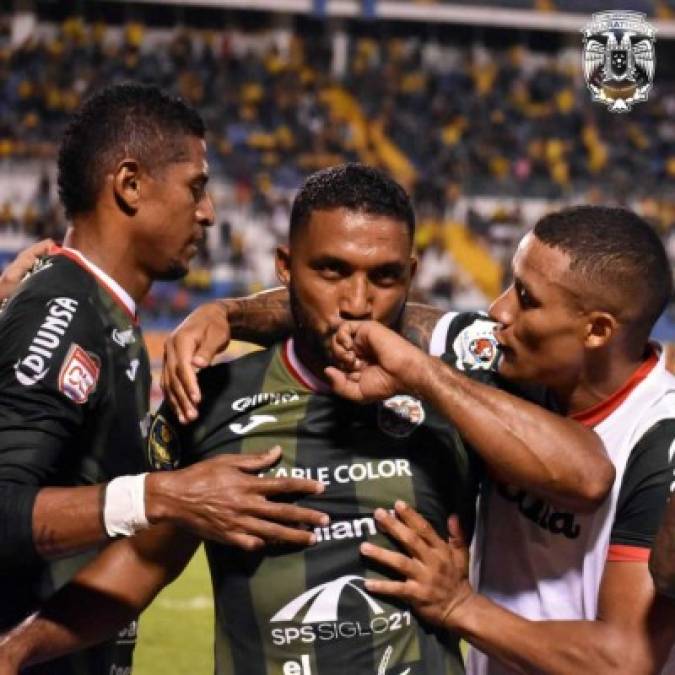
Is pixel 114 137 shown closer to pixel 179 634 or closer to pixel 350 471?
pixel 350 471

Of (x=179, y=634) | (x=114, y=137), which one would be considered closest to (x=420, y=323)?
(x=114, y=137)

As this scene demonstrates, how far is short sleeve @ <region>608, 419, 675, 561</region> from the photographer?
272 centimetres

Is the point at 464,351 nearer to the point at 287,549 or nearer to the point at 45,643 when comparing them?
the point at 287,549

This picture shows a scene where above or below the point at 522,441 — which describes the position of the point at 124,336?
below

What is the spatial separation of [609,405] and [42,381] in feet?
4.80

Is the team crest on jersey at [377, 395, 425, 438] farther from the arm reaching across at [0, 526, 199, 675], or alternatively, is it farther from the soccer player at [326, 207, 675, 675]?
the arm reaching across at [0, 526, 199, 675]

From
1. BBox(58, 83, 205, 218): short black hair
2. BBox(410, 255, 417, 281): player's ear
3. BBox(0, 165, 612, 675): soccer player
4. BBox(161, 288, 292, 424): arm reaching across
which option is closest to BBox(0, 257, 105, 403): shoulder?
BBox(161, 288, 292, 424): arm reaching across

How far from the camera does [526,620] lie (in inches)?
109

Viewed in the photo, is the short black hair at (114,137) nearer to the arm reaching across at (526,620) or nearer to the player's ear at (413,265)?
the player's ear at (413,265)

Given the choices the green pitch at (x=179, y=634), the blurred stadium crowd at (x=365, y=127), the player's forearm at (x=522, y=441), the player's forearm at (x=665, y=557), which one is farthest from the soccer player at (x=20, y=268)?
the blurred stadium crowd at (x=365, y=127)

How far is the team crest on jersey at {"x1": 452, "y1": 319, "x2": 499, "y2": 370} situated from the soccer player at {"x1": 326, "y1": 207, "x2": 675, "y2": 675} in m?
0.04

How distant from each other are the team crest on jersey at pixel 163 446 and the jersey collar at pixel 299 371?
1.12 ft

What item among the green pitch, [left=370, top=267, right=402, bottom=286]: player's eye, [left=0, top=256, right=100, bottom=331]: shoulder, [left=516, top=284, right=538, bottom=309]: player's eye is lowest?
the green pitch

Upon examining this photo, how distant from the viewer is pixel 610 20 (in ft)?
21.2
